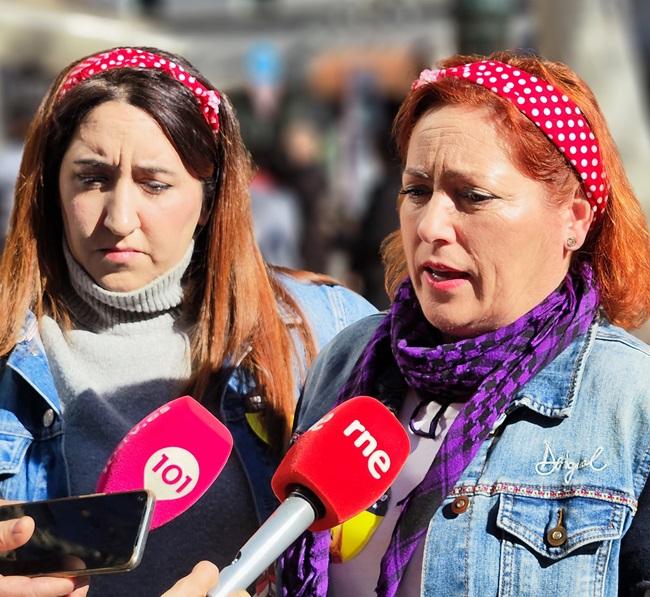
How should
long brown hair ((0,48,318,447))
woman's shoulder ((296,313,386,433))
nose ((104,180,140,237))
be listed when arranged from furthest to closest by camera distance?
long brown hair ((0,48,318,447)) → nose ((104,180,140,237)) → woman's shoulder ((296,313,386,433))

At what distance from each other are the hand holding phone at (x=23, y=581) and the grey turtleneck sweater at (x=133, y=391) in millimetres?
724

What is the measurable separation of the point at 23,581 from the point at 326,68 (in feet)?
59.1

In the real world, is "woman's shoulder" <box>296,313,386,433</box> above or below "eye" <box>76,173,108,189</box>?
below

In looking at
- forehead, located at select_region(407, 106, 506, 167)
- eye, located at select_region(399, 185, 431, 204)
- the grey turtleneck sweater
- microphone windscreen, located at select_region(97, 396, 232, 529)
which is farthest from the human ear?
the grey turtleneck sweater

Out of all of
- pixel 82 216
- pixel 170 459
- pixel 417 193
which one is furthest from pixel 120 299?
pixel 417 193

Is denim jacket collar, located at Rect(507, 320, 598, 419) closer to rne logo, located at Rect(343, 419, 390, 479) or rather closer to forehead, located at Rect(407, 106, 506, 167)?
rne logo, located at Rect(343, 419, 390, 479)

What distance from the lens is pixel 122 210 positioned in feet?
8.68

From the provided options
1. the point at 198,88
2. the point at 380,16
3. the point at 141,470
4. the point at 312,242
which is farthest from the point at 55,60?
the point at 380,16

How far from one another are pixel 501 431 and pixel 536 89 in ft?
2.09

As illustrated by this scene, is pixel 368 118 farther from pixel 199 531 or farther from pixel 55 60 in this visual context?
pixel 199 531

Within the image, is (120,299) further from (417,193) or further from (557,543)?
(557,543)

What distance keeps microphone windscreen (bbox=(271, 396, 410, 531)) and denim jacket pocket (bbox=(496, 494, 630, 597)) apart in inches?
9.0

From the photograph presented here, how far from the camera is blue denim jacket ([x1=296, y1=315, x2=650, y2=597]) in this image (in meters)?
2.07

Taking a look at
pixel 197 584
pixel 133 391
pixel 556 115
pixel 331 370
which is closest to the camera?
pixel 197 584
